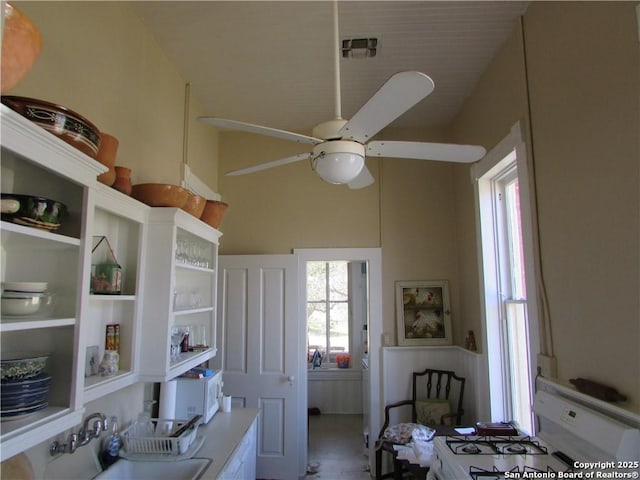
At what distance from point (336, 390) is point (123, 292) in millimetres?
4086

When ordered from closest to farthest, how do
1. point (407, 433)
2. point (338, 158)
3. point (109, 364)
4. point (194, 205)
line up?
point (338, 158) → point (109, 364) → point (194, 205) → point (407, 433)

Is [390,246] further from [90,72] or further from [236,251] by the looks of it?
[90,72]

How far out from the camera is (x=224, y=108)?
3.44m

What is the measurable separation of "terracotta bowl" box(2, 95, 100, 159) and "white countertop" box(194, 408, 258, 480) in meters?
1.52

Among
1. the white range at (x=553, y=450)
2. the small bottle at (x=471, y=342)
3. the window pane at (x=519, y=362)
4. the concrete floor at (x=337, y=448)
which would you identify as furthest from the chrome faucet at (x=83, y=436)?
the small bottle at (x=471, y=342)

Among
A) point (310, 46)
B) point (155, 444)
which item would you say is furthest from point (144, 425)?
point (310, 46)

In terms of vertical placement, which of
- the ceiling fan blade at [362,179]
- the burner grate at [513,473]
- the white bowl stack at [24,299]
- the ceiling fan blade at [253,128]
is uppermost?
the ceiling fan blade at [253,128]

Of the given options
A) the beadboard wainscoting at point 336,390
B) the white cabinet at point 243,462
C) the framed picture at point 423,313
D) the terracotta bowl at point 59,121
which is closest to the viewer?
the terracotta bowl at point 59,121

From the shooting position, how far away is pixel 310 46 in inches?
103

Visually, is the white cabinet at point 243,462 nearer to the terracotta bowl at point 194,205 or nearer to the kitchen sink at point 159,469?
the kitchen sink at point 159,469

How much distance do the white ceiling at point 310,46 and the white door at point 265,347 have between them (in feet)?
4.72

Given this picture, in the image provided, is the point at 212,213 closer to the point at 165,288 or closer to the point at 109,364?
the point at 165,288

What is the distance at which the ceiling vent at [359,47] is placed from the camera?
2.56m

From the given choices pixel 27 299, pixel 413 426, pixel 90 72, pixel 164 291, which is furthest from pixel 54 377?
pixel 413 426
